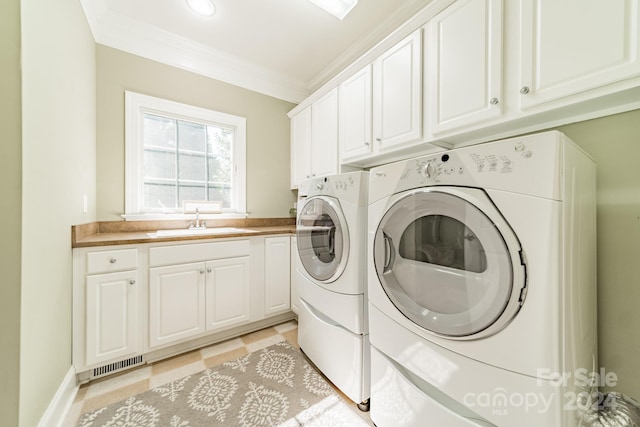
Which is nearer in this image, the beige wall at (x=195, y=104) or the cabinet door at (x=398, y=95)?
the cabinet door at (x=398, y=95)

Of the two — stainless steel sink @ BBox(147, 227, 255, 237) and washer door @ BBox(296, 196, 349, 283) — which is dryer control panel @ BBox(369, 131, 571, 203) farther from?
stainless steel sink @ BBox(147, 227, 255, 237)

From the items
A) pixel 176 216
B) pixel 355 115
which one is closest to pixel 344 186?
pixel 355 115

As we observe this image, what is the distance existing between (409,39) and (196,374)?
8.28 ft

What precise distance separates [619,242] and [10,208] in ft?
7.98

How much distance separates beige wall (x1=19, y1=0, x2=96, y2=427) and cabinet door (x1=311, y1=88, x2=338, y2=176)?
1673mm

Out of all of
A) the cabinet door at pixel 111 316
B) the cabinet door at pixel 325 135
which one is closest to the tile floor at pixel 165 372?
the cabinet door at pixel 111 316

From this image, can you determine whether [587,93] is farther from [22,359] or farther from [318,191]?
[22,359]

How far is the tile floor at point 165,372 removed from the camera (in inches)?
51.2

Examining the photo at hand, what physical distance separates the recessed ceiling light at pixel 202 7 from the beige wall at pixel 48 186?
67 centimetres

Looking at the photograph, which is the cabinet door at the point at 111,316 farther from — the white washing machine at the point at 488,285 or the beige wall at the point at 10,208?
the white washing machine at the point at 488,285

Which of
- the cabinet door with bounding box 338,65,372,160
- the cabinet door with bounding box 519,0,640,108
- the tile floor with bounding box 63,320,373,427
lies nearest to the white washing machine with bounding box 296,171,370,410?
the tile floor with bounding box 63,320,373,427

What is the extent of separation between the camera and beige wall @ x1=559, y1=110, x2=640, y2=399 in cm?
96

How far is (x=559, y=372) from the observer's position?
646 mm

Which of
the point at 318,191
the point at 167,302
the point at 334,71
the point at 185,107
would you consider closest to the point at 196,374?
the point at 167,302
